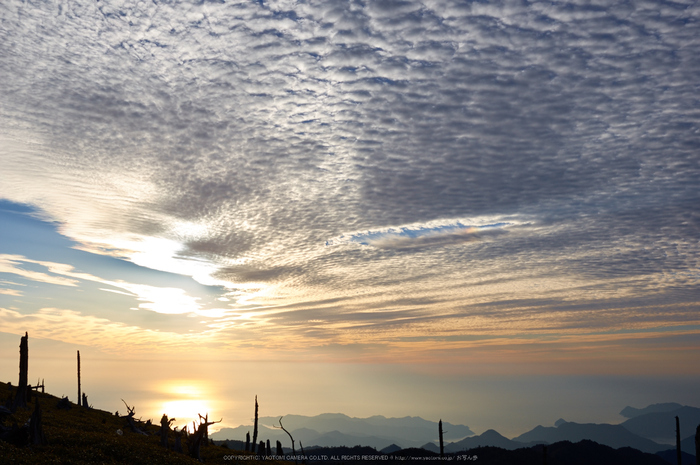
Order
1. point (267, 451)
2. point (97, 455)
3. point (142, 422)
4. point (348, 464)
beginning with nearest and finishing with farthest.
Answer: point (97, 455) < point (142, 422) < point (267, 451) < point (348, 464)

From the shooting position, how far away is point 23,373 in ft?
214

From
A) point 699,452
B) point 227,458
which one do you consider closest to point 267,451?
point 227,458

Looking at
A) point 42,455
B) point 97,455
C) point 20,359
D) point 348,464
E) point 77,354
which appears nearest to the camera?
point 42,455

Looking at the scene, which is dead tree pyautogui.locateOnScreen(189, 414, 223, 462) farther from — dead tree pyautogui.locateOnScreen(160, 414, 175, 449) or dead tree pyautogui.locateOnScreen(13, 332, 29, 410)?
dead tree pyautogui.locateOnScreen(13, 332, 29, 410)

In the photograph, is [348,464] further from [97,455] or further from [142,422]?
[97,455]

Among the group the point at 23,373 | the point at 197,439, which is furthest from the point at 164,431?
the point at 23,373

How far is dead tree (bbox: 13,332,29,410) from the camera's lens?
6064cm

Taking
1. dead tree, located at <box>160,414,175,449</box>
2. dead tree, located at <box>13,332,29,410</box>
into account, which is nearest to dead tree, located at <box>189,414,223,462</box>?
dead tree, located at <box>160,414,175,449</box>

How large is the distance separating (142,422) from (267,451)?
2361 cm

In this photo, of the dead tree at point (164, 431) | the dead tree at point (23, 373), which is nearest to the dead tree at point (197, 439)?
the dead tree at point (164, 431)

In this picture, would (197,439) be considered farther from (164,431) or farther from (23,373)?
(23,373)

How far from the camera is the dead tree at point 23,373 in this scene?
60641 millimetres

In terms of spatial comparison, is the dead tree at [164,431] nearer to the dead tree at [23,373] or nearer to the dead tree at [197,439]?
the dead tree at [197,439]

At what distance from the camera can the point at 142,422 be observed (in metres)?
79.3
